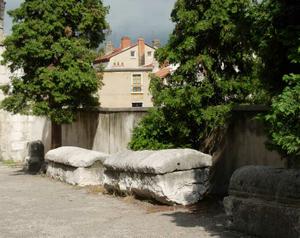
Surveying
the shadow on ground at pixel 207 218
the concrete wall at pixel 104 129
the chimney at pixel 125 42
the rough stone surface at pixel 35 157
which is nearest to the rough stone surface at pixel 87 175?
the concrete wall at pixel 104 129

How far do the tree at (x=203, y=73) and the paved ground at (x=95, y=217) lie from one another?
188 cm

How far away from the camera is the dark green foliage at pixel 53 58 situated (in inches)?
646

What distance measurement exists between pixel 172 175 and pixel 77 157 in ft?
15.6

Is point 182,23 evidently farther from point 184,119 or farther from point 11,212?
point 11,212

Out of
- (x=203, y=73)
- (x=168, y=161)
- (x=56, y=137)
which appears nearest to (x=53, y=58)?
(x=56, y=137)

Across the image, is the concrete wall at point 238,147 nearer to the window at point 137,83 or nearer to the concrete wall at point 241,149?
the concrete wall at point 241,149

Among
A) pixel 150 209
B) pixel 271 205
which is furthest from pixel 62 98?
pixel 271 205

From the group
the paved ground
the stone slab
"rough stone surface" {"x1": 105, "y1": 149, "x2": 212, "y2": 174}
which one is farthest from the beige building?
the stone slab

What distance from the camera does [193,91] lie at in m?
11.1

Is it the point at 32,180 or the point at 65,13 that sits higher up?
the point at 65,13

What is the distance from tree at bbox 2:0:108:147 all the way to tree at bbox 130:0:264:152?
5.29m

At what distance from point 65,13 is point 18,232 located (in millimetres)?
10010

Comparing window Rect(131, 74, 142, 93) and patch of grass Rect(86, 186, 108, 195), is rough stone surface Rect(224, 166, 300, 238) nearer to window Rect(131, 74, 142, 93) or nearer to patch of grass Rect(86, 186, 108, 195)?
patch of grass Rect(86, 186, 108, 195)

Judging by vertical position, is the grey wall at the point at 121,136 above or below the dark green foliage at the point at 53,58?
below
